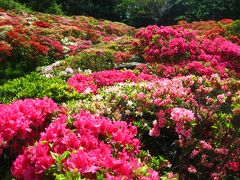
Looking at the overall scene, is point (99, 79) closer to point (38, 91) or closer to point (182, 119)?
point (38, 91)

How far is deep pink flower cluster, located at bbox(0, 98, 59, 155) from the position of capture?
3953 millimetres

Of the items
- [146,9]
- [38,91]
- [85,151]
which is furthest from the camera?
[146,9]

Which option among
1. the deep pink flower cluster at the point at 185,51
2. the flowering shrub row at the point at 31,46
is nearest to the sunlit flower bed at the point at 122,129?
the deep pink flower cluster at the point at 185,51

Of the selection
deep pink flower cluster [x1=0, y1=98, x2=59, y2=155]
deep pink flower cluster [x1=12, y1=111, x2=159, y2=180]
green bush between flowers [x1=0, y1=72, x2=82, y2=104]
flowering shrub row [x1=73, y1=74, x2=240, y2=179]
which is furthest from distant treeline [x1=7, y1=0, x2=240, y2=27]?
deep pink flower cluster [x1=12, y1=111, x2=159, y2=180]

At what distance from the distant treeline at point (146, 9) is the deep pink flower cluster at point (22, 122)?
2483 cm

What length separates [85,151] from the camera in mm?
3527

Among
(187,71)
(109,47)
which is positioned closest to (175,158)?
(187,71)

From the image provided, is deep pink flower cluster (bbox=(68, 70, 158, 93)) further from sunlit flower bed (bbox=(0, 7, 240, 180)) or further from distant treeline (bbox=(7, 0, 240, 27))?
distant treeline (bbox=(7, 0, 240, 27))

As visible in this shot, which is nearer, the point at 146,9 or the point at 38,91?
the point at 38,91

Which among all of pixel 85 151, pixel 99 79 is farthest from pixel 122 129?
pixel 99 79

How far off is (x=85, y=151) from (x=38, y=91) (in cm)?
320

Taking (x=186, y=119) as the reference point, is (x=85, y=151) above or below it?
below

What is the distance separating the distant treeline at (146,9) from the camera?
28.4m

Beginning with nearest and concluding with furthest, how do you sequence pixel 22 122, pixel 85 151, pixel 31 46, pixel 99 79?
pixel 85 151
pixel 22 122
pixel 99 79
pixel 31 46
